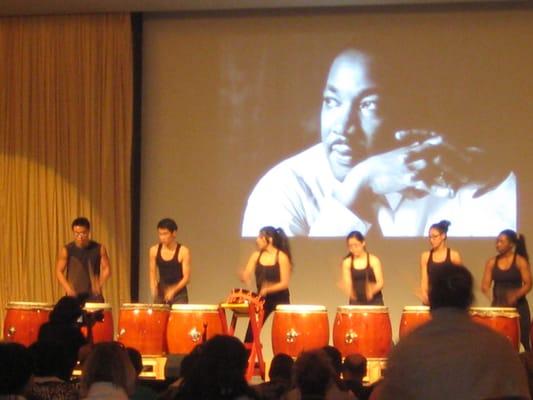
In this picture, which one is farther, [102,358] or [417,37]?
[417,37]

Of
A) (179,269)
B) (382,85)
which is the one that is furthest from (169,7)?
(179,269)

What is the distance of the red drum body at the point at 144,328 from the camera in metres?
7.49

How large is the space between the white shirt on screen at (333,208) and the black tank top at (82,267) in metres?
1.60

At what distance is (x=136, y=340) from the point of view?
7492 mm

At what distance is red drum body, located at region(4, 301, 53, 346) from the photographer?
752 centimetres

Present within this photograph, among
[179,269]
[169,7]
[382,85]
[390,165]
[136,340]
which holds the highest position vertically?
[169,7]

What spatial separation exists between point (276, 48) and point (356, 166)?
124 centimetres

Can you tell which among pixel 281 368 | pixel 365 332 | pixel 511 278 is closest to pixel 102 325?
pixel 365 332

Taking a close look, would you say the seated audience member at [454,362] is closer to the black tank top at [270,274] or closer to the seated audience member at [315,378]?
the seated audience member at [315,378]

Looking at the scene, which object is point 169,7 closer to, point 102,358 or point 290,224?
point 290,224

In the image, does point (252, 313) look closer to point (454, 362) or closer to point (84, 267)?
point (84, 267)

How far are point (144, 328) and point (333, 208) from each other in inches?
87.2

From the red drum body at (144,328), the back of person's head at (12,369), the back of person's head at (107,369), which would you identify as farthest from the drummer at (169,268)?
the back of person's head at (12,369)

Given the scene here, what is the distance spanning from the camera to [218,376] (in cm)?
282
